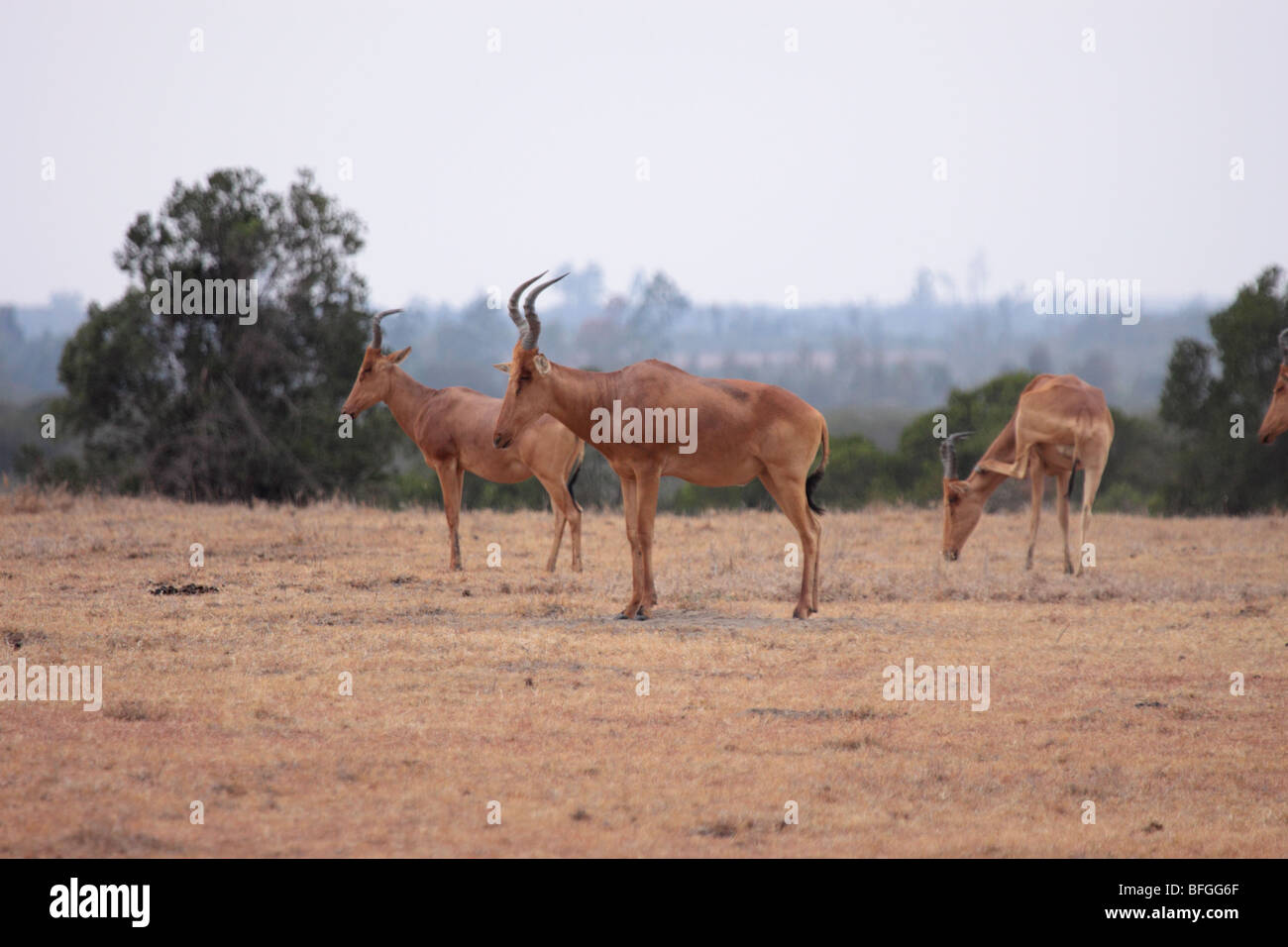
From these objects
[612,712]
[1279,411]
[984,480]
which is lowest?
[612,712]

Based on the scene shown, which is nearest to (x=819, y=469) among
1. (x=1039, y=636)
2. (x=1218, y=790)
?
(x=1039, y=636)

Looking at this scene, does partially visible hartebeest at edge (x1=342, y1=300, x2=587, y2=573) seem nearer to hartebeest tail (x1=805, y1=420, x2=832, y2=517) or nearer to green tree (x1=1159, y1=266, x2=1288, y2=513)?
hartebeest tail (x1=805, y1=420, x2=832, y2=517)

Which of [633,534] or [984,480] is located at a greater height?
[984,480]

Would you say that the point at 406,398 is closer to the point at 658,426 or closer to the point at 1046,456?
the point at 658,426

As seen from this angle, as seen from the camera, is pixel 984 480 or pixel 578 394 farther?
pixel 984 480

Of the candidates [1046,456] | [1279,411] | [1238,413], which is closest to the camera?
[1279,411]

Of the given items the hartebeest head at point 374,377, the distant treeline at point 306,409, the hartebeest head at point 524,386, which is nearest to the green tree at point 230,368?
the distant treeline at point 306,409

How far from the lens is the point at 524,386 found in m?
11.1

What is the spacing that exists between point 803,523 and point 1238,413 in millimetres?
24783

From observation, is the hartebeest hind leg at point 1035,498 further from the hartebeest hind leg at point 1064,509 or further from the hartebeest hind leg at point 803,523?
the hartebeest hind leg at point 803,523

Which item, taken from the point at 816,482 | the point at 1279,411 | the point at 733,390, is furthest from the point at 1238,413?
the point at 733,390

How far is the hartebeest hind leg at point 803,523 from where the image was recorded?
1126 cm

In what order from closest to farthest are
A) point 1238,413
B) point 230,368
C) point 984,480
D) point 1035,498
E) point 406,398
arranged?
point 406,398
point 1035,498
point 984,480
point 230,368
point 1238,413

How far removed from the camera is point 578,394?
11.2m
